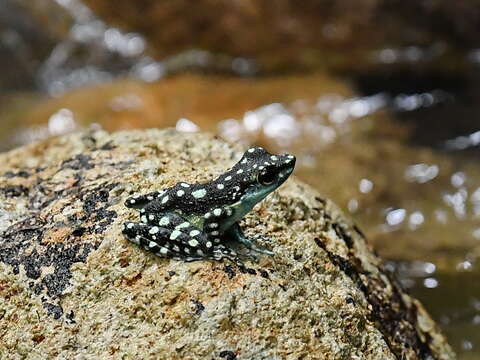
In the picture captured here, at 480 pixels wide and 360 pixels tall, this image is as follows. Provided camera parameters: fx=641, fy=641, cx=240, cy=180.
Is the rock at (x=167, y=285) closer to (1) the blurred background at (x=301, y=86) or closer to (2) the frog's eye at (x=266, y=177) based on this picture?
(2) the frog's eye at (x=266, y=177)

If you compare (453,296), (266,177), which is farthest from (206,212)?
(453,296)

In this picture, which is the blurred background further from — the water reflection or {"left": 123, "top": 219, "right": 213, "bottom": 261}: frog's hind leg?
{"left": 123, "top": 219, "right": 213, "bottom": 261}: frog's hind leg

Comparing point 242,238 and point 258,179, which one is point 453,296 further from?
point 258,179

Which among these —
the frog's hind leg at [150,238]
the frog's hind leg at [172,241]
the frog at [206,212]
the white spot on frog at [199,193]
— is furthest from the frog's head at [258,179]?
the frog's hind leg at [150,238]

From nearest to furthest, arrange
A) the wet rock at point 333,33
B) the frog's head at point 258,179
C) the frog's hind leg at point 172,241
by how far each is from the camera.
→ the frog's hind leg at point 172,241, the frog's head at point 258,179, the wet rock at point 333,33

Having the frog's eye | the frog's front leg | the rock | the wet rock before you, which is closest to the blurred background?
the wet rock

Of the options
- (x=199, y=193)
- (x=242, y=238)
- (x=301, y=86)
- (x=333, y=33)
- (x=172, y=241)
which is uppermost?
(x=333, y=33)

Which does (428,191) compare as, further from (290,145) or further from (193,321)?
(193,321)
